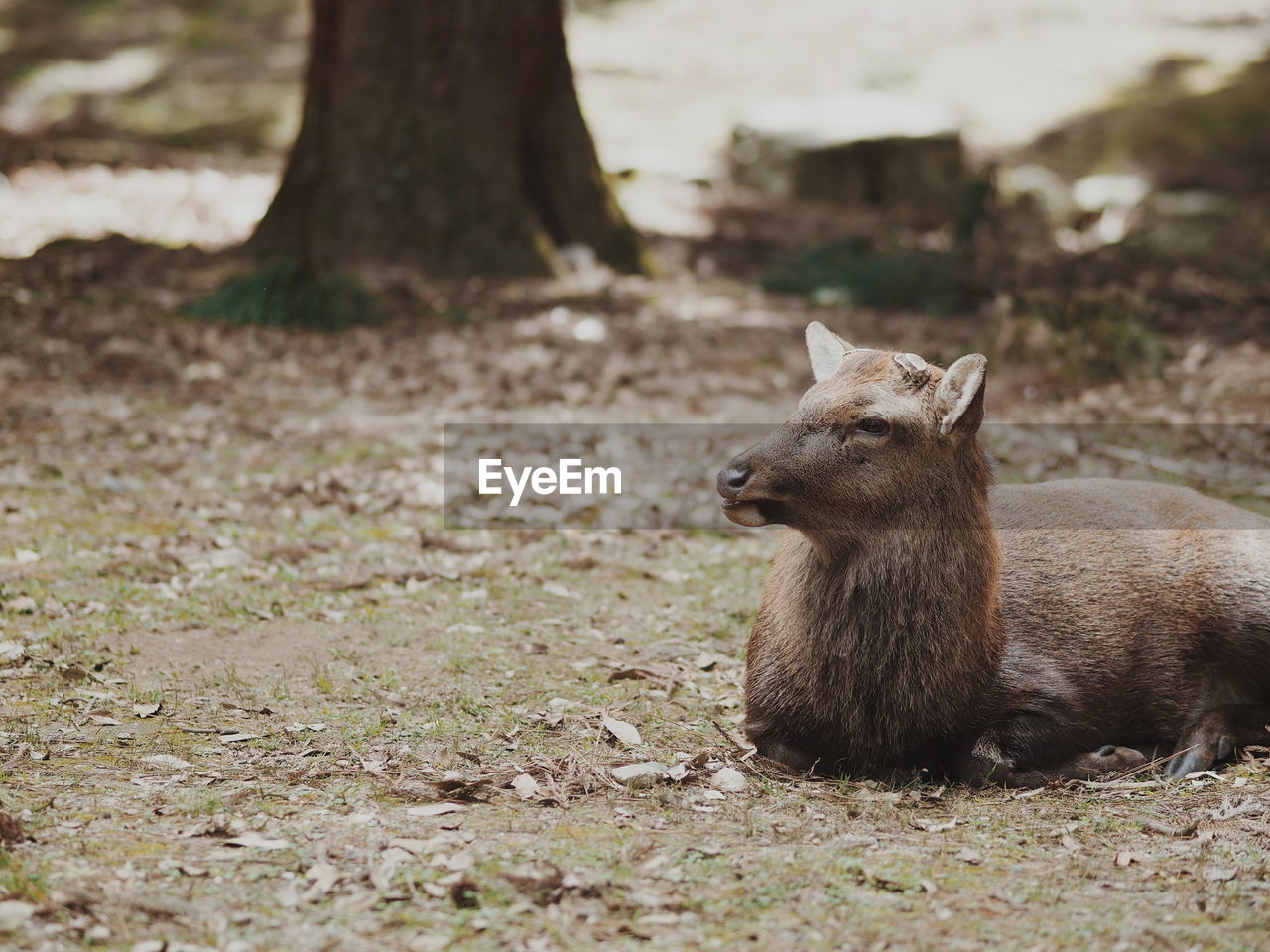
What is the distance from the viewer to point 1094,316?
1082cm

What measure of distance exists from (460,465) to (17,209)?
8013mm

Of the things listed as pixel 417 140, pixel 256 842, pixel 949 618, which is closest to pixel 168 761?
pixel 256 842

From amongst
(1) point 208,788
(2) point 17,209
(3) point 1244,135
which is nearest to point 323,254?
(2) point 17,209

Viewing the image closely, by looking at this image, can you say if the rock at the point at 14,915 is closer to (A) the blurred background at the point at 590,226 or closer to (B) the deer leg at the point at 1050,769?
(B) the deer leg at the point at 1050,769

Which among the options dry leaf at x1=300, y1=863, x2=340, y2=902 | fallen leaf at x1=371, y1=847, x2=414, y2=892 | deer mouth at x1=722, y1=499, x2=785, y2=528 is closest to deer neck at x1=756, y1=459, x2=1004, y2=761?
deer mouth at x1=722, y1=499, x2=785, y2=528

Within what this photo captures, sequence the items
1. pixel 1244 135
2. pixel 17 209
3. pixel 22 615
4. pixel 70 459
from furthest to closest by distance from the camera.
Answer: pixel 1244 135, pixel 17 209, pixel 70 459, pixel 22 615

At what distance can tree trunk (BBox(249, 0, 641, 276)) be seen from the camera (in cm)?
1252

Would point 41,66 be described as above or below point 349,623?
above

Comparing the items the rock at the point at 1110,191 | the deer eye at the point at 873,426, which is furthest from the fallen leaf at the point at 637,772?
the rock at the point at 1110,191

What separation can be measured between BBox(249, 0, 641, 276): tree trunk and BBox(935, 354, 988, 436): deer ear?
8.64 meters

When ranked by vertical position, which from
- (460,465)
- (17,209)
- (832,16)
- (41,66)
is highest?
(832,16)

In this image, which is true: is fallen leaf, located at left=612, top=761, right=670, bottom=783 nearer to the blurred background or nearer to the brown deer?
the brown deer

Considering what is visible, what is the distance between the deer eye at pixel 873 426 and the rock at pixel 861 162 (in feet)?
45.3

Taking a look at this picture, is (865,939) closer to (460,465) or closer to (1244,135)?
(460,465)
